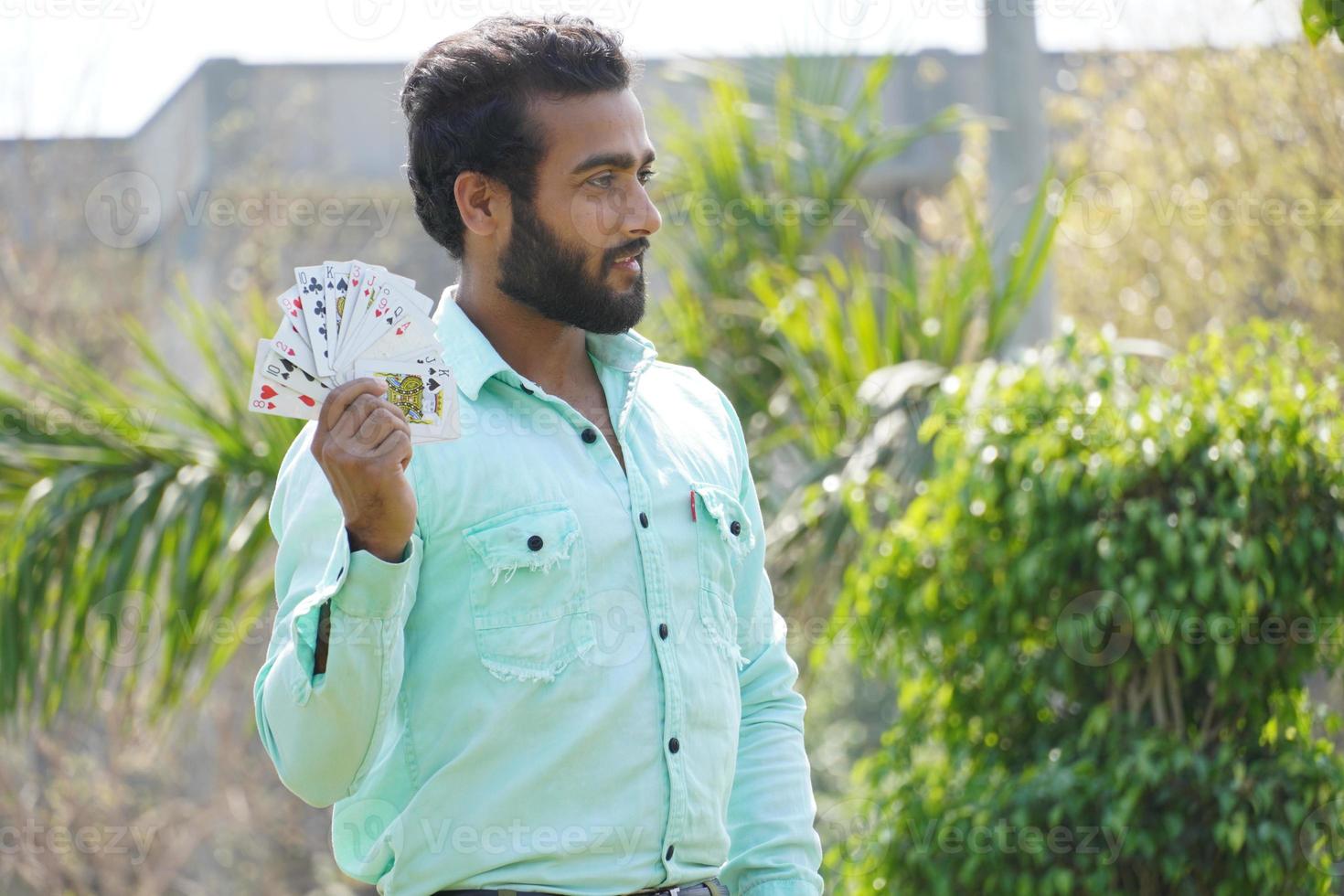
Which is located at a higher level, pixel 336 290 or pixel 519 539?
pixel 336 290

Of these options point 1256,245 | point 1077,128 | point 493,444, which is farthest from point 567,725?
point 1077,128

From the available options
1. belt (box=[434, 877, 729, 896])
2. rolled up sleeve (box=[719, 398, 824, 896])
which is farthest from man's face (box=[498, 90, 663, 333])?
belt (box=[434, 877, 729, 896])

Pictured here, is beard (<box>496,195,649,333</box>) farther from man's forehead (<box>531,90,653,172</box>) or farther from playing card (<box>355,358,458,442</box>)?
playing card (<box>355,358,458,442</box>)

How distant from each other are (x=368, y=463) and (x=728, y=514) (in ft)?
2.00

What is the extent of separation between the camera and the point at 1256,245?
952 cm

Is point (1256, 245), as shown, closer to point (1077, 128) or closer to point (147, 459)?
point (1077, 128)

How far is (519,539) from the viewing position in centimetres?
186

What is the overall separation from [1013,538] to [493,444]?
7.75ft

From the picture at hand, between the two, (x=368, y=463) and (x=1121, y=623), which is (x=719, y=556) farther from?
(x=1121, y=623)

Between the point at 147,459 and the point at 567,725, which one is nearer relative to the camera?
the point at 567,725

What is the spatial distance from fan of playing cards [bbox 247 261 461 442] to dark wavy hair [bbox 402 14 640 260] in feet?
1.03

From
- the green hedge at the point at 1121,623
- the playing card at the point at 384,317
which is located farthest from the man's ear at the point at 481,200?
the green hedge at the point at 1121,623

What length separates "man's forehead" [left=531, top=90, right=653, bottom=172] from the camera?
2070mm

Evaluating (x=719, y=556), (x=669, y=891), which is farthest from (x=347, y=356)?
(x=669, y=891)
